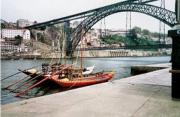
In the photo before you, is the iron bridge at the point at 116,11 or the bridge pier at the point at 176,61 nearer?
the bridge pier at the point at 176,61

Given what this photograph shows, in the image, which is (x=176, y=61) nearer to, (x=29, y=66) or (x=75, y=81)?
(x=75, y=81)

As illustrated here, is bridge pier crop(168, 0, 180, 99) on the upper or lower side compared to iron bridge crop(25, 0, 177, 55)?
lower

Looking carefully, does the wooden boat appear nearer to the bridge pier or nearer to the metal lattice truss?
the bridge pier

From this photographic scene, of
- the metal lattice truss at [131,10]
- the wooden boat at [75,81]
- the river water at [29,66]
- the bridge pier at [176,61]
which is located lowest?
the river water at [29,66]

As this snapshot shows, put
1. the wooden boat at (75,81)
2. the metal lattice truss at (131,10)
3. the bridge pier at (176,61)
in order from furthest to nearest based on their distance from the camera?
the metal lattice truss at (131,10) → the wooden boat at (75,81) → the bridge pier at (176,61)

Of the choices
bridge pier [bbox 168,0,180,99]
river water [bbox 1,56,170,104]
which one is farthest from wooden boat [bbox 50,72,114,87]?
bridge pier [bbox 168,0,180,99]

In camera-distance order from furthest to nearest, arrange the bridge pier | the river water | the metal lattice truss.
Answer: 1. the metal lattice truss
2. the river water
3. the bridge pier

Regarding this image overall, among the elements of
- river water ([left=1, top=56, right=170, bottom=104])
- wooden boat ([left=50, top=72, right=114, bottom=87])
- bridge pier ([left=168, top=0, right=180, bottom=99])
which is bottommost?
river water ([left=1, top=56, right=170, bottom=104])

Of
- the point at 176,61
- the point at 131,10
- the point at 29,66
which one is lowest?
the point at 29,66

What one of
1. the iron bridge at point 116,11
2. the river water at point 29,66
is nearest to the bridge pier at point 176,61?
→ the river water at point 29,66

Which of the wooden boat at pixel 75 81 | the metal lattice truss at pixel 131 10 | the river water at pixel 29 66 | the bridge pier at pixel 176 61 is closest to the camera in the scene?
the bridge pier at pixel 176 61

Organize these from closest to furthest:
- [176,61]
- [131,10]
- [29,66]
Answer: [176,61] → [29,66] → [131,10]

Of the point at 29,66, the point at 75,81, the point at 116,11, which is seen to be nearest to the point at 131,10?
the point at 116,11

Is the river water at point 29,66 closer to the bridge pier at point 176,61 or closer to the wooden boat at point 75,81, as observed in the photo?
the wooden boat at point 75,81
